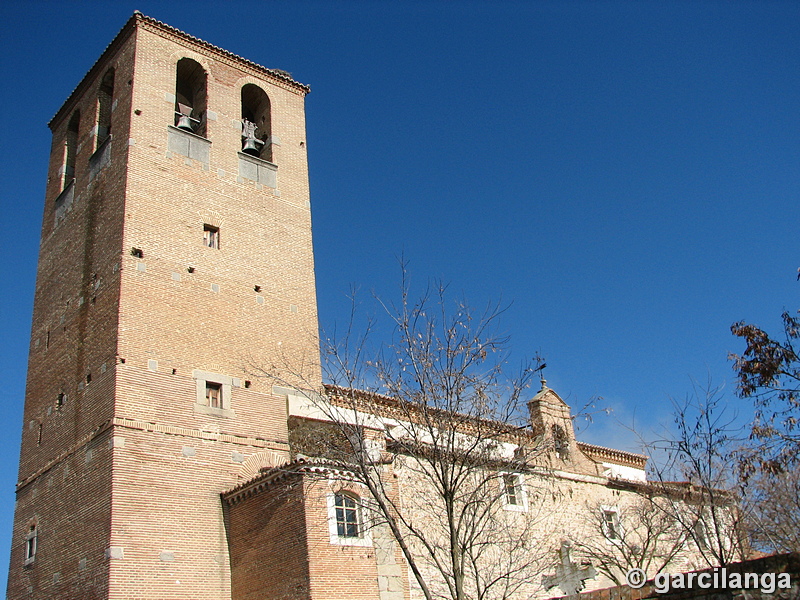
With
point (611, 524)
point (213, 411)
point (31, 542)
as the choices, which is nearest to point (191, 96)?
point (213, 411)

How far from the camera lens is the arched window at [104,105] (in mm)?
19820

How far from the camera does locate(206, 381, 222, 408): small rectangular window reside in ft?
51.8

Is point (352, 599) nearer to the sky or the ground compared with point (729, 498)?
nearer to the ground

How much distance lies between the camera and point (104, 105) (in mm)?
20297

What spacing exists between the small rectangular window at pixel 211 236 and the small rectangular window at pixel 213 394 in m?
3.59

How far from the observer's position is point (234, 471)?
15.3m

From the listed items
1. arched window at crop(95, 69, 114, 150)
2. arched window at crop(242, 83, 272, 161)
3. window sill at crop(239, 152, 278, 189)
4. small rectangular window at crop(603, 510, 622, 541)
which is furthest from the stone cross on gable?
arched window at crop(95, 69, 114, 150)

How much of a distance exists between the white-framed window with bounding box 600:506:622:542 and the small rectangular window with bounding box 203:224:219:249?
38.6 ft

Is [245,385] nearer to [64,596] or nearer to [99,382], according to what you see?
[99,382]

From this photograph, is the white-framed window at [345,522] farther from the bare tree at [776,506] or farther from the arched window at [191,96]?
the arched window at [191,96]

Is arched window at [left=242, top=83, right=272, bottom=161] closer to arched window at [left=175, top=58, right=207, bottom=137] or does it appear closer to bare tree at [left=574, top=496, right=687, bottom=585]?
arched window at [left=175, top=58, right=207, bottom=137]

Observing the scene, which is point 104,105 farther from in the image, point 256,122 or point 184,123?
point 256,122

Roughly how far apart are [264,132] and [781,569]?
1776 cm

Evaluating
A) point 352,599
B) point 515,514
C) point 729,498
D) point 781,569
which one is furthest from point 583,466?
point 781,569
